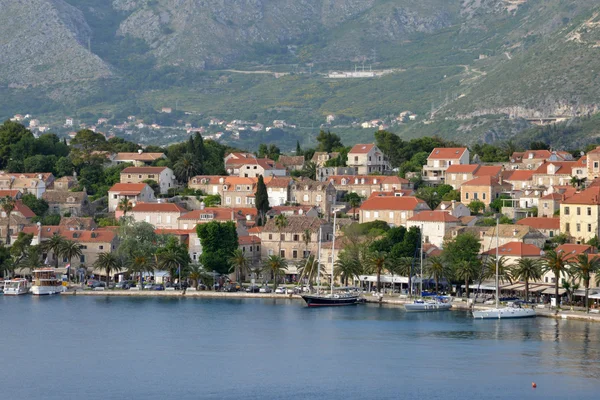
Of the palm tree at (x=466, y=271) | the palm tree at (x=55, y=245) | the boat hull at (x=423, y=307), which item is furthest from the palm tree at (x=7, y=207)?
the palm tree at (x=466, y=271)

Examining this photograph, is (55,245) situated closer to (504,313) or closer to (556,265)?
(504,313)

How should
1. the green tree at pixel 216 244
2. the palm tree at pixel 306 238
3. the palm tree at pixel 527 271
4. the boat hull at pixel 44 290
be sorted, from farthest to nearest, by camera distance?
the palm tree at pixel 306 238
the green tree at pixel 216 244
the boat hull at pixel 44 290
the palm tree at pixel 527 271

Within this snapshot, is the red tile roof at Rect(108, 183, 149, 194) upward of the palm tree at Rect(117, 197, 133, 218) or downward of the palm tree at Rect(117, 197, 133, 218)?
upward

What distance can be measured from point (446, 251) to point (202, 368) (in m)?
28.4

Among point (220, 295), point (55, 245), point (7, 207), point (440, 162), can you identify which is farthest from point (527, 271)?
point (7, 207)

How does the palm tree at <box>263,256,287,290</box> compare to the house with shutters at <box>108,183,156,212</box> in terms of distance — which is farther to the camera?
the house with shutters at <box>108,183,156,212</box>

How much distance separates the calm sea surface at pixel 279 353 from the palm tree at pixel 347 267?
4.47 m

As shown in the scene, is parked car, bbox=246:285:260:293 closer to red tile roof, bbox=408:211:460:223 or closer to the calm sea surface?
the calm sea surface

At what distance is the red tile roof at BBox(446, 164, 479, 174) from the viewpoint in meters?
123

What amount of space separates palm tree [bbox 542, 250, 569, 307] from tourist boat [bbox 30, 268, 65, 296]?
3350cm

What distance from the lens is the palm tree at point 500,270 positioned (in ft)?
305

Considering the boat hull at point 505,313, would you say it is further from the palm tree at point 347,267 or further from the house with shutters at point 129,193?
the house with shutters at point 129,193

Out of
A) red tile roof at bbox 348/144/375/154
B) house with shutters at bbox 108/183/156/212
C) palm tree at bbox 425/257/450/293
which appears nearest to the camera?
palm tree at bbox 425/257/450/293

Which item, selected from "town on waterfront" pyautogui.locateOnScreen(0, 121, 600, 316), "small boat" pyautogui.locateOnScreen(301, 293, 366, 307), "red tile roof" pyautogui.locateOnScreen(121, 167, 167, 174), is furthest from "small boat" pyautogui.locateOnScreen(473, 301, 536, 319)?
"red tile roof" pyautogui.locateOnScreen(121, 167, 167, 174)
